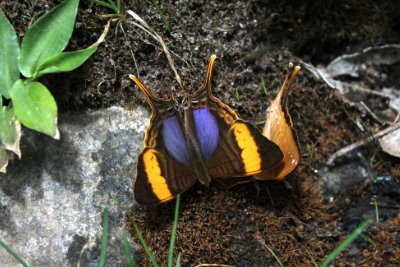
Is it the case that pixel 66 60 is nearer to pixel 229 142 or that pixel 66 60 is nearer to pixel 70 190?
pixel 70 190

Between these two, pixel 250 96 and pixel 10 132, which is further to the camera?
pixel 250 96

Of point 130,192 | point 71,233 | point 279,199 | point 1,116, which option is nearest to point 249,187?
point 279,199

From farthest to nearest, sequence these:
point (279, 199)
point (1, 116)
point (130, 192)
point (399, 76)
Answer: point (399, 76) → point (279, 199) → point (130, 192) → point (1, 116)

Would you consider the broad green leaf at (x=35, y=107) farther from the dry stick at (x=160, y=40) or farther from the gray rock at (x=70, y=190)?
the dry stick at (x=160, y=40)

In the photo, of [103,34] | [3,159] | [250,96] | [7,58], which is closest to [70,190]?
[3,159]

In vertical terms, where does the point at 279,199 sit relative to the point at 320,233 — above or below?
above

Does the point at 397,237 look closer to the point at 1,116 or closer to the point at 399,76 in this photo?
the point at 399,76
